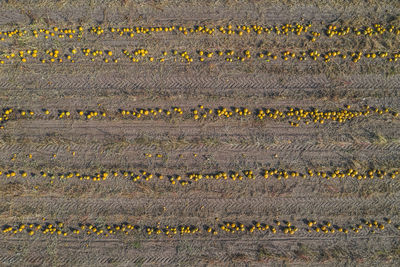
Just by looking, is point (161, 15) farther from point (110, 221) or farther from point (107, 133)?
point (110, 221)

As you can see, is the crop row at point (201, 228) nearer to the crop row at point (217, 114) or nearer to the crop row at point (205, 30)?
the crop row at point (217, 114)

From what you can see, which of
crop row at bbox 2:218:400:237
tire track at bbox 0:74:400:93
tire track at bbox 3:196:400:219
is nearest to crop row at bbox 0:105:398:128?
tire track at bbox 0:74:400:93

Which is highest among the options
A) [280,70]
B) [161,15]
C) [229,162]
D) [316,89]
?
[161,15]

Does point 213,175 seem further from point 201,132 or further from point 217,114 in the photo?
point 217,114

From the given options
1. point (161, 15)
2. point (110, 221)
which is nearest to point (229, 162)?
point (110, 221)

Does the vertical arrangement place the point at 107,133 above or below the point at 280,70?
below

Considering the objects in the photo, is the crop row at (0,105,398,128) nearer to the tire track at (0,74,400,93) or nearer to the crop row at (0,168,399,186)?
the tire track at (0,74,400,93)
